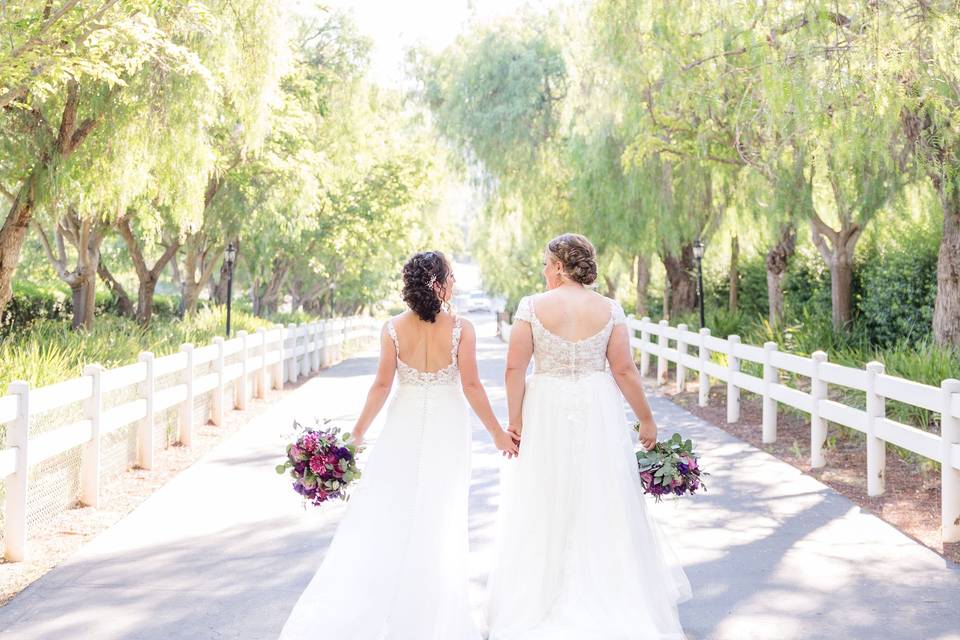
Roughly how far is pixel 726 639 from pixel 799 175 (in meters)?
11.6

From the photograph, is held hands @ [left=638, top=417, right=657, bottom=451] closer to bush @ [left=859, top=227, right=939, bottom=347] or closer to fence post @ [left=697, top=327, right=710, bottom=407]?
bush @ [left=859, top=227, right=939, bottom=347]

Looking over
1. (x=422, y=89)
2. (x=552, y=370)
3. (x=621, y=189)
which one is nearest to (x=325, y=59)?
→ (x=422, y=89)

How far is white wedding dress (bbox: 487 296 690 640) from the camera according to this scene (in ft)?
17.8

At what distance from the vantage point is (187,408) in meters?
12.1

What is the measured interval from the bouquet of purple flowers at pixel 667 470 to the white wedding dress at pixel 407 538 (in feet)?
3.32

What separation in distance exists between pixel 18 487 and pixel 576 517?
354cm

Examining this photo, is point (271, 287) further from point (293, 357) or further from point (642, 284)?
point (293, 357)

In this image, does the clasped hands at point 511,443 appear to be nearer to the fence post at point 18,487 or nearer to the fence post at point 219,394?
the fence post at point 18,487

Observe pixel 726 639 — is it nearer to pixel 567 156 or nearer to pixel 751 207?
pixel 751 207

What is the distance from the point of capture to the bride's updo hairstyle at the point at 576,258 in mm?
5707

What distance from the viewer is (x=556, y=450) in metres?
5.75

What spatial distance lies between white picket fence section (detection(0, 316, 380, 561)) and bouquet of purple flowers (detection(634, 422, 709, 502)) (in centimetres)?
377

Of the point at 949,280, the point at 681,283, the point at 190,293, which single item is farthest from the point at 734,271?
the point at 190,293

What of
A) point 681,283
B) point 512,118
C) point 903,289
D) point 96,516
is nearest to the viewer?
point 96,516
